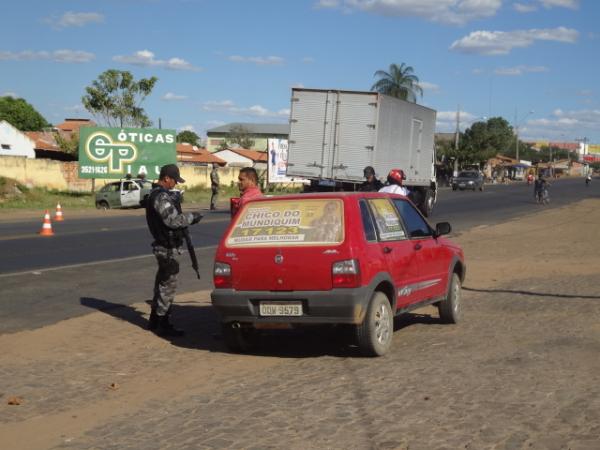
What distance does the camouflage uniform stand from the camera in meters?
8.91

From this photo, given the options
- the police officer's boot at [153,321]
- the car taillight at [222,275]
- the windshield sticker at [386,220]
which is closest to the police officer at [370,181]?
the windshield sticker at [386,220]

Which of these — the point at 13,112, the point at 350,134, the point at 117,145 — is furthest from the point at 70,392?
the point at 13,112

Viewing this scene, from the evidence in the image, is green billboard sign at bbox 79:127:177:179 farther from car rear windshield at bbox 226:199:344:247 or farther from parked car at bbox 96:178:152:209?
car rear windshield at bbox 226:199:344:247

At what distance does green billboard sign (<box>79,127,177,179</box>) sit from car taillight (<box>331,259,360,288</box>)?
40539mm

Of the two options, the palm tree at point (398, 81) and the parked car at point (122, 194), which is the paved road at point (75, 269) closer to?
the parked car at point (122, 194)

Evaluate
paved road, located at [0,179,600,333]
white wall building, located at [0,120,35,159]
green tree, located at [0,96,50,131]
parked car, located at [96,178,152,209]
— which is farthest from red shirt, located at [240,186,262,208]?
green tree, located at [0,96,50,131]

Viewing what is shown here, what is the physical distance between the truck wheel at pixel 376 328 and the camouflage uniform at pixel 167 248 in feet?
7.47

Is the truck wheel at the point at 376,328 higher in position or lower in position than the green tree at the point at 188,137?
lower

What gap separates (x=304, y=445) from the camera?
530 centimetres

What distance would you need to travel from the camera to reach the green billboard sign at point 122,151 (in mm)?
46625

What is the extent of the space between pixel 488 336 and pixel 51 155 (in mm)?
60159

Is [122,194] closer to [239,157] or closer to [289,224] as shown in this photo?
[289,224]

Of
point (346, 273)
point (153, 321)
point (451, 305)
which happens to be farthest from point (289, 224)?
point (451, 305)

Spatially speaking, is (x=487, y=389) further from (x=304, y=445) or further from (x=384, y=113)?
(x=384, y=113)
